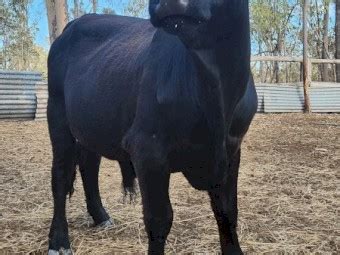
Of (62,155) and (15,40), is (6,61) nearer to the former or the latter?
(15,40)

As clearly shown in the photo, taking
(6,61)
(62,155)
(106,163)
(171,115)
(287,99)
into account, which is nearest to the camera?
(171,115)

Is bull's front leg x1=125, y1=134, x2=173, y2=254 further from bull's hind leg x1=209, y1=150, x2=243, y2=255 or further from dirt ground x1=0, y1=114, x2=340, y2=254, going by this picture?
dirt ground x1=0, y1=114, x2=340, y2=254

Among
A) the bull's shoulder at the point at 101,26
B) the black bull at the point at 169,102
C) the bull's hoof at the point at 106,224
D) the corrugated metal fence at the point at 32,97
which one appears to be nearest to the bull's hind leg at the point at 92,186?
the bull's hoof at the point at 106,224

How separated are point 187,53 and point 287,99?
44.5ft

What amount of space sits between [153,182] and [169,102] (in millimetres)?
401

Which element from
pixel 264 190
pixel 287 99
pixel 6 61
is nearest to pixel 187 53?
pixel 264 190

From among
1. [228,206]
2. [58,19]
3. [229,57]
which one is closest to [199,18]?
[229,57]

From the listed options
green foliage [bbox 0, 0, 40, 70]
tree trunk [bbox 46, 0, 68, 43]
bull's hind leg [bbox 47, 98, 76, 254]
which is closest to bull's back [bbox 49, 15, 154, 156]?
bull's hind leg [bbox 47, 98, 76, 254]

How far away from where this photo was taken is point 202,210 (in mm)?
3945

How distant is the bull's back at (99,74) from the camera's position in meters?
2.62

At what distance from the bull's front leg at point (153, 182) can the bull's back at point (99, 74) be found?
10.9 inches

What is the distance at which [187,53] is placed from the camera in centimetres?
213

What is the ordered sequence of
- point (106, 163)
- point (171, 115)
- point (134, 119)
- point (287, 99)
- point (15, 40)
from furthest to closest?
point (15, 40) < point (287, 99) < point (106, 163) < point (134, 119) < point (171, 115)

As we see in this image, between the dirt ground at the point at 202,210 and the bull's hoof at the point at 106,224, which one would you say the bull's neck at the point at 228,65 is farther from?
the bull's hoof at the point at 106,224
